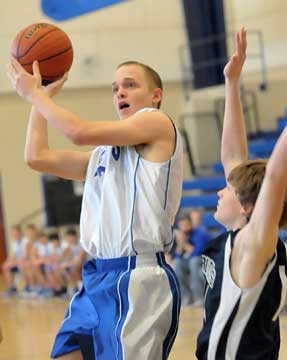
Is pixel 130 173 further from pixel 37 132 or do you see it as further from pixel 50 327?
pixel 50 327

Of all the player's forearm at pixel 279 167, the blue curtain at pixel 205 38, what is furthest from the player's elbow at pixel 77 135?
the blue curtain at pixel 205 38

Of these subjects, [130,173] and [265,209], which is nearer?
[265,209]

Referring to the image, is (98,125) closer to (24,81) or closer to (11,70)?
(24,81)

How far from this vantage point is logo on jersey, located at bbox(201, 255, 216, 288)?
2.77 m

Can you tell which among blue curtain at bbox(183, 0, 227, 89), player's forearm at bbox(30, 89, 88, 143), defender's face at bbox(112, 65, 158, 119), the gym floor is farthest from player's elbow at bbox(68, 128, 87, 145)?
blue curtain at bbox(183, 0, 227, 89)

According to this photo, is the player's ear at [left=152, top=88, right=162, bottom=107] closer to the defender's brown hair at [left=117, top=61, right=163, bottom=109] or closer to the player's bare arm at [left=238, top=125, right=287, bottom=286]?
the defender's brown hair at [left=117, top=61, right=163, bottom=109]

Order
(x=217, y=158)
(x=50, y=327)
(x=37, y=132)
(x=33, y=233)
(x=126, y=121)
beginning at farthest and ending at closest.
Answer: (x=217, y=158) → (x=33, y=233) → (x=50, y=327) → (x=37, y=132) → (x=126, y=121)

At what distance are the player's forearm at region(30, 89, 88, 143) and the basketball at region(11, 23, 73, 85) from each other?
392mm

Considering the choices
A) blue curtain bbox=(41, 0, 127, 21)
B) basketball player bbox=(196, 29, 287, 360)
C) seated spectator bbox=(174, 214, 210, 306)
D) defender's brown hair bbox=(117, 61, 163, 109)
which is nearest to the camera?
basketball player bbox=(196, 29, 287, 360)

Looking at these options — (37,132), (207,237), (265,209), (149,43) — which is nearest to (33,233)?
(207,237)

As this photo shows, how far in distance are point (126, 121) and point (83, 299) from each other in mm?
717

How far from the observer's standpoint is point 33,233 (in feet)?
37.3

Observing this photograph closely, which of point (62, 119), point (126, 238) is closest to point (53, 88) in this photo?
point (62, 119)

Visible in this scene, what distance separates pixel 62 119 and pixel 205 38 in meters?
11.2
